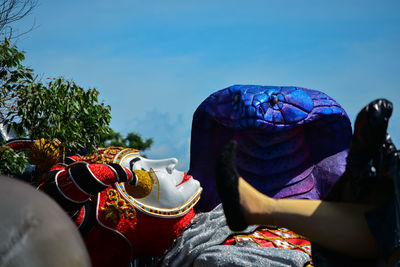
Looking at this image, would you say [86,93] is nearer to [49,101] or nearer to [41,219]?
[49,101]

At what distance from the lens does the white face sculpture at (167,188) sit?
13.5 feet

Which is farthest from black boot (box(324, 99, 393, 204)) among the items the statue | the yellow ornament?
the yellow ornament

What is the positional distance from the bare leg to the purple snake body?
185 centimetres

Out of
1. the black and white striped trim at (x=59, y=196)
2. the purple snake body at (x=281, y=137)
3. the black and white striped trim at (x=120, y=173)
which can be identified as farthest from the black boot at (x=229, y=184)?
the purple snake body at (x=281, y=137)

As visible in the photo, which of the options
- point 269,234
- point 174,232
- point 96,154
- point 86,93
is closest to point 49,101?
point 86,93

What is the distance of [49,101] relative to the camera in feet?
15.7

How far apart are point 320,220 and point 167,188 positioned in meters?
1.77

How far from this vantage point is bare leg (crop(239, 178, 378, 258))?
8.51ft

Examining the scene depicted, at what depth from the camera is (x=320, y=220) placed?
2629mm

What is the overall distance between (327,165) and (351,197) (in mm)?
2007

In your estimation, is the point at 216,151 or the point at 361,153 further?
the point at 216,151

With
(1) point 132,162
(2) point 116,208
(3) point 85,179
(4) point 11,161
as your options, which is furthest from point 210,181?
(4) point 11,161

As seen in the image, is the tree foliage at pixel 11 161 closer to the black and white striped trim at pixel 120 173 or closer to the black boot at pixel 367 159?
the black and white striped trim at pixel 120 173

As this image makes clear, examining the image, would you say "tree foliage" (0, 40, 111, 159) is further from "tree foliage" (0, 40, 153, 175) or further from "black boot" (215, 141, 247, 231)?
"black boot" (215, 141, 247, 231)
